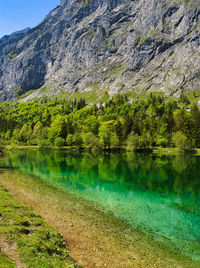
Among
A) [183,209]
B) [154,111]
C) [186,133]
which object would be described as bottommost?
[183,209]

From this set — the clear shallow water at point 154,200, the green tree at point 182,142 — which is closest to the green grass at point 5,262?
the clear shallow water at point 154,200

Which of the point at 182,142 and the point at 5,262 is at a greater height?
the point at 182,142

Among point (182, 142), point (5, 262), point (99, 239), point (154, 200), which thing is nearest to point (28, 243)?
point (5, 262)

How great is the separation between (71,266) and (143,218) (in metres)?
12.2

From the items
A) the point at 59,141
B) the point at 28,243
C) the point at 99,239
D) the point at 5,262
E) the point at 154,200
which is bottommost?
the point at 154,200

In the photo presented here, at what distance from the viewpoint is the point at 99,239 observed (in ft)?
50.8

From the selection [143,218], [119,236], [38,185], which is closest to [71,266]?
[119,236]

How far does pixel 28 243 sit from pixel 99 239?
20.0 ft

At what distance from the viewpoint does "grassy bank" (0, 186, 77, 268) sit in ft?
33.7

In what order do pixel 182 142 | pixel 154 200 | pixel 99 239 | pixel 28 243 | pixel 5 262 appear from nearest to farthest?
pixel 5 262 < pixel 28 243 < pixel 99 239 < pixel 154 200 < pixel 182 142

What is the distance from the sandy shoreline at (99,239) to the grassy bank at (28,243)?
120 centimetres

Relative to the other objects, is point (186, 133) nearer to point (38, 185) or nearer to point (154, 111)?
point (154, 111)

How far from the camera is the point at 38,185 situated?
1303 inches

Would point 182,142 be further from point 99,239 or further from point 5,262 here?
point 5,262
